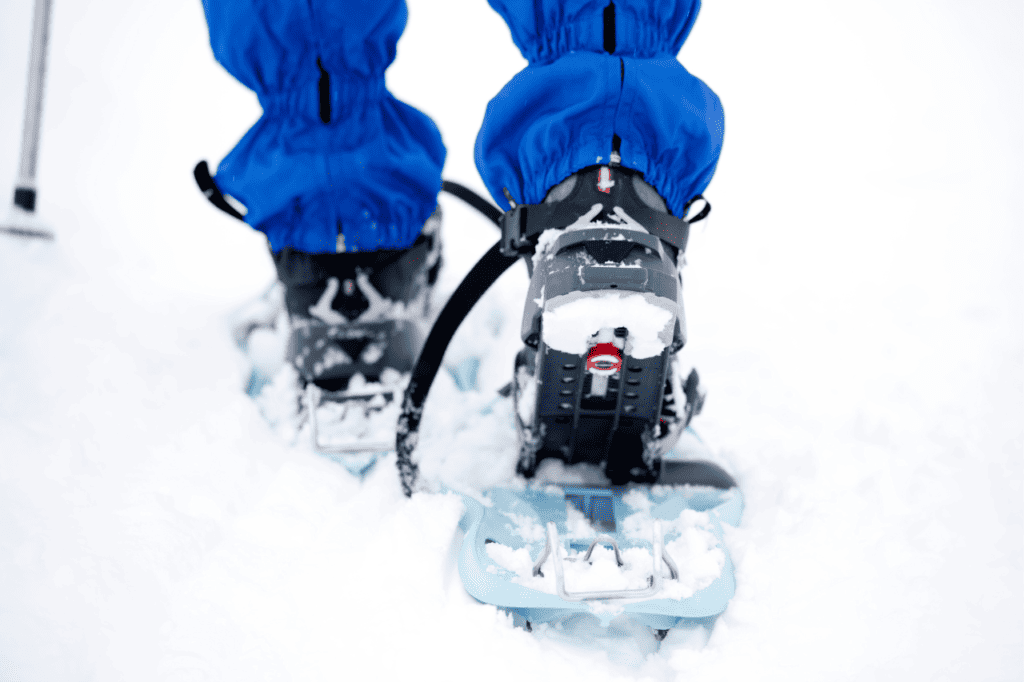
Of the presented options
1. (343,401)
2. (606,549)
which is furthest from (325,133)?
(606,549)

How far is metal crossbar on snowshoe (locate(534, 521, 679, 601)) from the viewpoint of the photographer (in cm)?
76

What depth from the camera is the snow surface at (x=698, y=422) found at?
0.73 metres

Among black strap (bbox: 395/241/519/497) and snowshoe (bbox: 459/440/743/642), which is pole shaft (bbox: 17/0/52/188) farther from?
snowshoe (bbox: 459/440/743/642)

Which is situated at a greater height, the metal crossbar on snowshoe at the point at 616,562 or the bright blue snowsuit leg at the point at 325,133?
the bright blue snowsuit leg at the point at 325,133

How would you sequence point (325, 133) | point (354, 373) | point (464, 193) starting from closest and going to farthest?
1. point (325, 133)
2. point (354, 373)
3. point (464, 193)

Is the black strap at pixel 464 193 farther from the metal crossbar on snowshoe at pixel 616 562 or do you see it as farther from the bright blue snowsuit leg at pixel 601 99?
the metal crossbar on snowshoe at pixel 616 562

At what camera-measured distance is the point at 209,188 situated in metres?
1.16

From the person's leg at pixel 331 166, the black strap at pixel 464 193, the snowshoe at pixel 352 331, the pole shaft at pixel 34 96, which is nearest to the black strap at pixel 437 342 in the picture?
the snowshoe at pixel 352 331

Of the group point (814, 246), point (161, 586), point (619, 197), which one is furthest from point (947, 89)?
point (161, 586)

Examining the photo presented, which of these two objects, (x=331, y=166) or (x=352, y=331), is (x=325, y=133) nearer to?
(x=331, y=166)

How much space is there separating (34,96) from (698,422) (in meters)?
1.71

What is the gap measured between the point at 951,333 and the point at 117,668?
1.74 m

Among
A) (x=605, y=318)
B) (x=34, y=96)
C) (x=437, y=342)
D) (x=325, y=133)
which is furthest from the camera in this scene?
(x=34, y=96)

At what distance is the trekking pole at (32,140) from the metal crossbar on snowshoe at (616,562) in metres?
1.43
